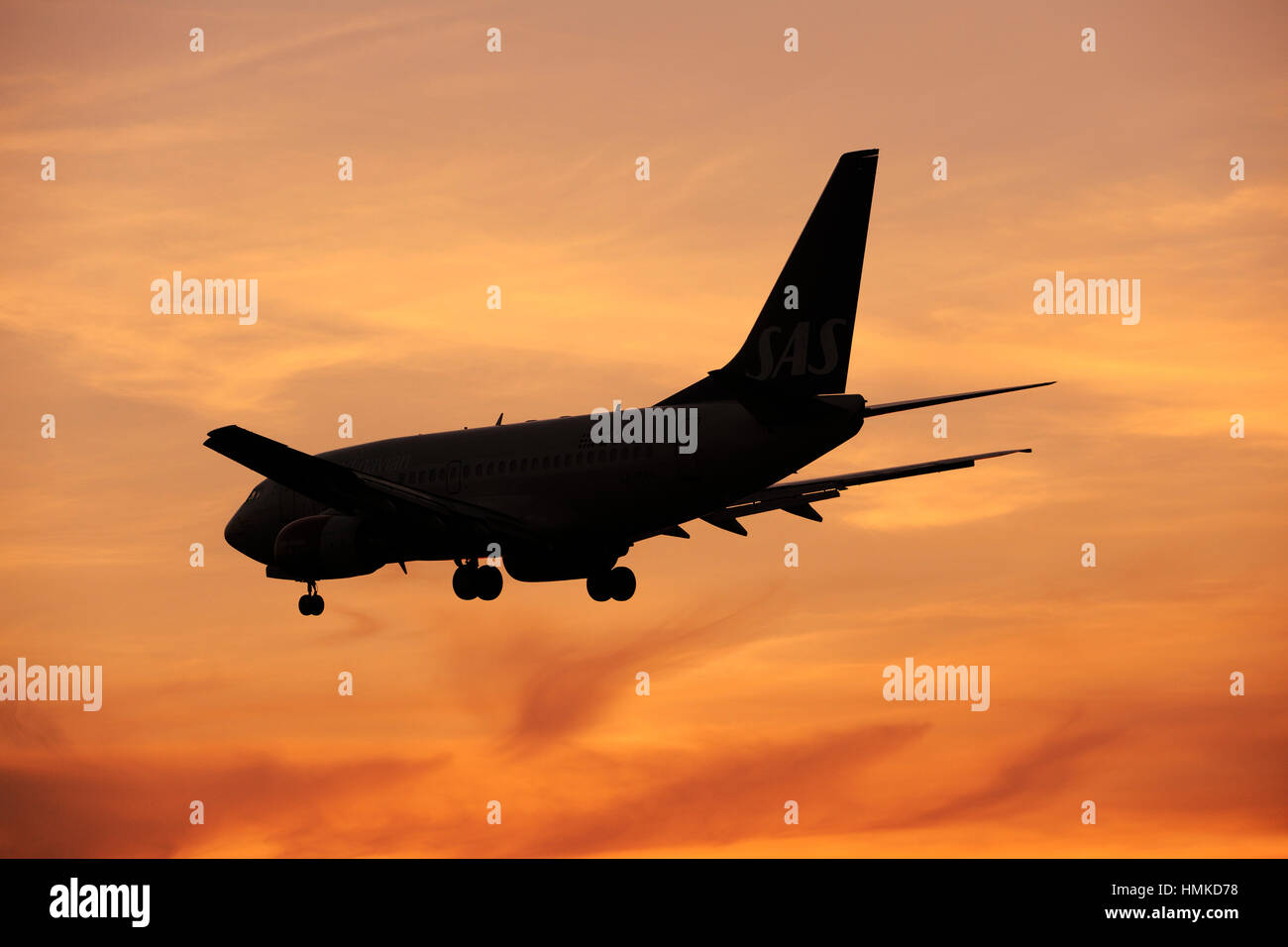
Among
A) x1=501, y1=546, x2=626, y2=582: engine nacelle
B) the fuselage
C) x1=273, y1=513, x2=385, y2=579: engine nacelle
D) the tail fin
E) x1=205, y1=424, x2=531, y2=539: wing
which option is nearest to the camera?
the tail fin

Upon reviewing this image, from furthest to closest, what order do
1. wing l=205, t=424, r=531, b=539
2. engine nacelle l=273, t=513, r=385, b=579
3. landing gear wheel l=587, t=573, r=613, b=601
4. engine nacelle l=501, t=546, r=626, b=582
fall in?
1. landing gear wheel l=587, t=573, r=613, b=601
2. engine nacelle l=273, t=513, r=385, b=579
3. engine nacelle l=501, t=546, r=626, b=582
4. wing l=205, t=424, r=531, b=539

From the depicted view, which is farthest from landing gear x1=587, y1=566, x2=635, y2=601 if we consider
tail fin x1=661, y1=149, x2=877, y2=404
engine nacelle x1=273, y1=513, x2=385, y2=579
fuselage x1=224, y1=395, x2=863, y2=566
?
tail fin x1=661, y1=149, x2=877, y2=404

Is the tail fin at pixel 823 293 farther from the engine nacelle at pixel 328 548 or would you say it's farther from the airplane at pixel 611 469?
the engine nacelle at pixel 328 548

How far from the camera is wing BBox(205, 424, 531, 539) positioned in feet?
168

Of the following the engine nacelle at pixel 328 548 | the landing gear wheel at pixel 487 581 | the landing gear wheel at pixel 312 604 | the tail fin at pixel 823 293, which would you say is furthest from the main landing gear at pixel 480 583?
the tail fin at pixel 823 293

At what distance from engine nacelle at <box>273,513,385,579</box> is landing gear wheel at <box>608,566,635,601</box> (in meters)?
7.13

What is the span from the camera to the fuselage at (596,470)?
4944 centimetres

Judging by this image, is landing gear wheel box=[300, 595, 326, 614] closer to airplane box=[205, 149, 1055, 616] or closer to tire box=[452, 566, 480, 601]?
airplane box=[205, 149, 1055, 616]

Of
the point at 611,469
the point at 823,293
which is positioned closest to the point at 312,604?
the point at 611,469

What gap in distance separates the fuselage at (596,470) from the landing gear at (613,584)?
2069 mm

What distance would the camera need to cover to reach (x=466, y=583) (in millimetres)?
55062
